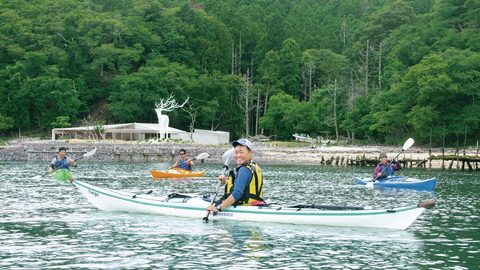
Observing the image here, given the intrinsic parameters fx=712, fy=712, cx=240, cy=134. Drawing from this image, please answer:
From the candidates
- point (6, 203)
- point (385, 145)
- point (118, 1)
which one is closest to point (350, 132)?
point (385, 145)

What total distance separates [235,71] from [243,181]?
97661 mm

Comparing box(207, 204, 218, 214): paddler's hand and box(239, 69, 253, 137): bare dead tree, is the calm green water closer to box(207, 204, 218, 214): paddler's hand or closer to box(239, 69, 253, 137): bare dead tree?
box(207, 204, 218, 214): paddler's hand

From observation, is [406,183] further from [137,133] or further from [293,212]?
[137,133]

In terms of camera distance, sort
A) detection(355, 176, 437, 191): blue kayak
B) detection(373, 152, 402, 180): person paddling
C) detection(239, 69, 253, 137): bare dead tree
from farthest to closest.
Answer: detection(239, 69, 253, 137): bare dead tree
detection(373, 152, 402, 180): person paddling
detection(355, 176, 437, 191): blue kayak

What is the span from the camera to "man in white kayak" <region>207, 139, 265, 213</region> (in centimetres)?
1700

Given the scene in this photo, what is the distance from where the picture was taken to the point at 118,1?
115 meters

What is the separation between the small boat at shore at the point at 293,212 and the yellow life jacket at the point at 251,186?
0.36 meters

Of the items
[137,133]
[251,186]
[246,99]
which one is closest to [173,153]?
[137,133]

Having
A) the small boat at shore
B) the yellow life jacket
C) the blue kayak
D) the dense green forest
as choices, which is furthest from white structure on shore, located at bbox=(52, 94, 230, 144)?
the yellow life jacket

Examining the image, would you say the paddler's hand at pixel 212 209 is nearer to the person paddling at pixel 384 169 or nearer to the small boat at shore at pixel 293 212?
the small boat at shore at pixel 293 212

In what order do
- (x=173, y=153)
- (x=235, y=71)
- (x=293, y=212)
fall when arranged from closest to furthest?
(x=293, y=212) < (x=173, y=153) < (x=235, y=71)

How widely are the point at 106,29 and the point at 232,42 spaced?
2136cm

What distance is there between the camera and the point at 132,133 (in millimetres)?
81125

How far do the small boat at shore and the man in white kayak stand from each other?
29cm
